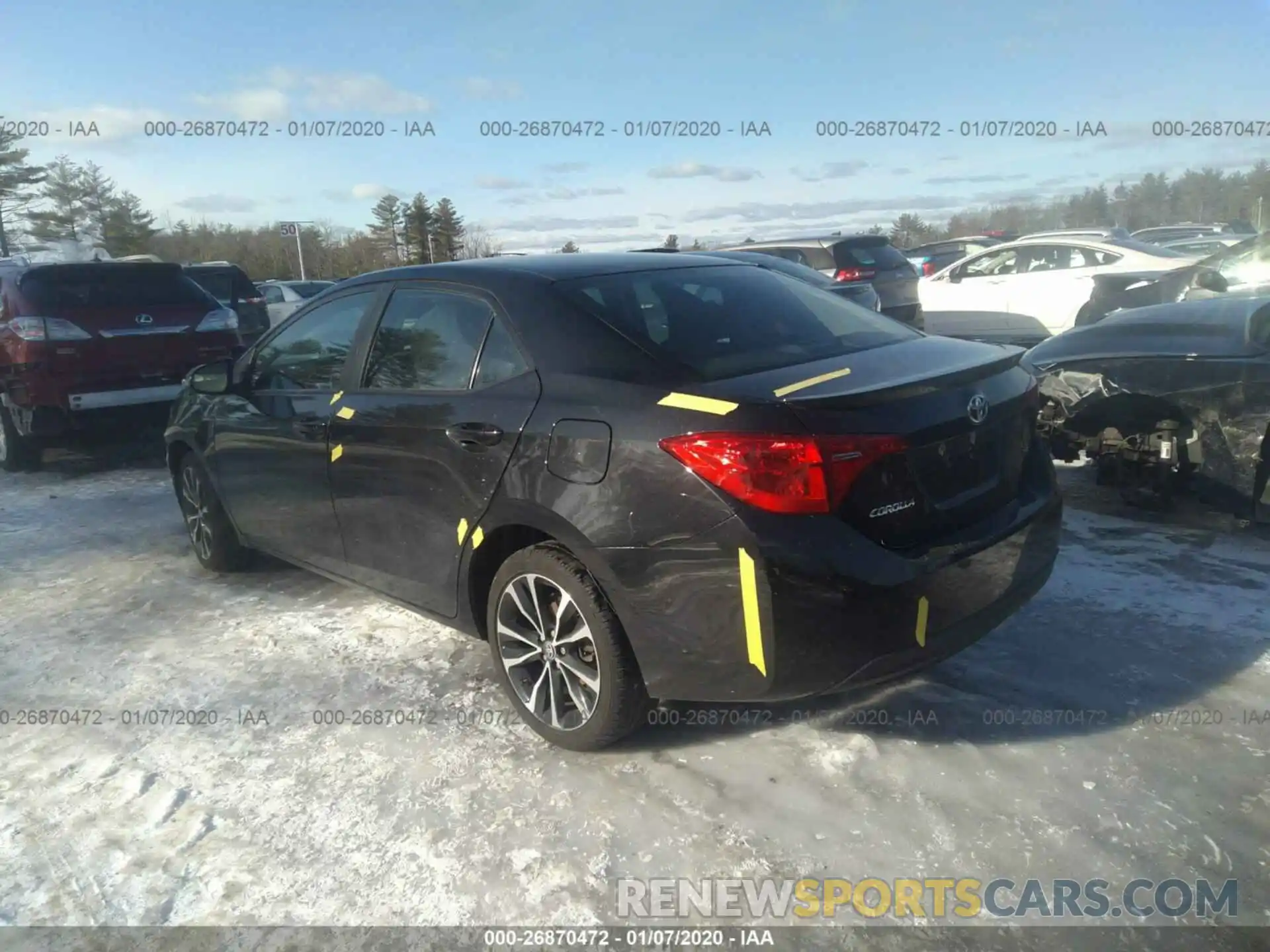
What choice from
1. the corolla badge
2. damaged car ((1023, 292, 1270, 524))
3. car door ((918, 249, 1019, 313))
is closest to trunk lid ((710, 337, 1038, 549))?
the corolla badge

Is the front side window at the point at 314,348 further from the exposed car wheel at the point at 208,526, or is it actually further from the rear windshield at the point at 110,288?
the rear windshield at the point at 110,288

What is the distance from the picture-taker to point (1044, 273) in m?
11.4

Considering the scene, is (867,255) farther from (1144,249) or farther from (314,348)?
(314,348)

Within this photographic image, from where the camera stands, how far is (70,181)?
1704 inches

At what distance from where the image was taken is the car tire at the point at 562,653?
2902 millimetres

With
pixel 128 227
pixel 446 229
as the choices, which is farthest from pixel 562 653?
pixel 128 227

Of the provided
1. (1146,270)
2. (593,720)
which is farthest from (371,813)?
(1146,270)

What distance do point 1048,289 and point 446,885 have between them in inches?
430

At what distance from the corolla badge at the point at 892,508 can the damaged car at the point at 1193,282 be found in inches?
183

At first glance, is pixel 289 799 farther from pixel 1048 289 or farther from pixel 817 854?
pixel 1048 289

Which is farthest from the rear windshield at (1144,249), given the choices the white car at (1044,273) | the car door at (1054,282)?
the car door at (1054,282)

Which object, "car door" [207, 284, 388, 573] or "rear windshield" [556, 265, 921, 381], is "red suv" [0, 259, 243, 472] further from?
"rear windshield" [556, 265, 921, 381]

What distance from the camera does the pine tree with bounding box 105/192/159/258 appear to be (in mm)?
44000

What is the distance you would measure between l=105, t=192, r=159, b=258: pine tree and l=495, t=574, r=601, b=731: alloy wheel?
46.5 meters
